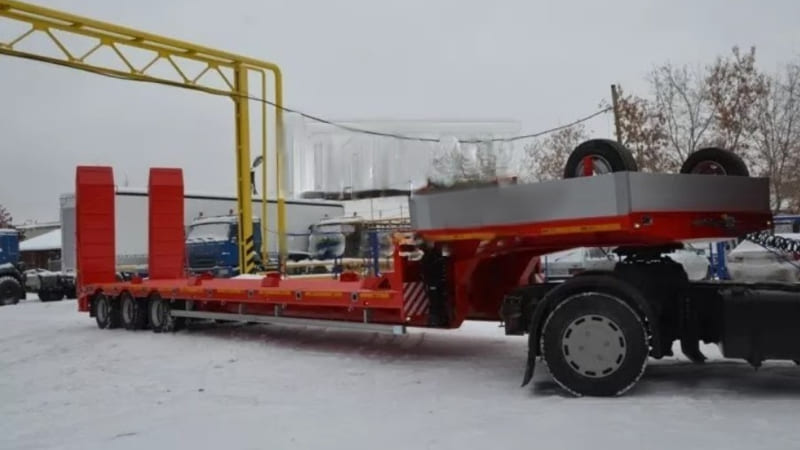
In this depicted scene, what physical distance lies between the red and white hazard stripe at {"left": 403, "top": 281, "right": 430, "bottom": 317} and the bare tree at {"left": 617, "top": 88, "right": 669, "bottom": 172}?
21037 mm

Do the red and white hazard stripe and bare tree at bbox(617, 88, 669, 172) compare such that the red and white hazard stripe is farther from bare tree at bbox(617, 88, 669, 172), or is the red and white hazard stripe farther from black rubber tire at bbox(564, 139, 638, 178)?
bare tree at bbox(617, 88, 669, 172)

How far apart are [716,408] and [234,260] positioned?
56.6 ft

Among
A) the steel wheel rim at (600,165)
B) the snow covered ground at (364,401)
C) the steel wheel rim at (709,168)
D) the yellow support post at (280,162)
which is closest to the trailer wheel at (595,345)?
the snow covered ground at (364,401)

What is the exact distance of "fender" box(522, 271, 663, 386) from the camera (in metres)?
6.09

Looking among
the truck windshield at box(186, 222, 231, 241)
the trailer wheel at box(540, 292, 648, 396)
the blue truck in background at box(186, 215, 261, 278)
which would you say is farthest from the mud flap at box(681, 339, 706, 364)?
the truck windshield at box(186, 222, 231, 241)

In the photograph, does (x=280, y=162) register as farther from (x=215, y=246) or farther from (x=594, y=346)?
(x=215, y=246)

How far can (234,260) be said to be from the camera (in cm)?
2131

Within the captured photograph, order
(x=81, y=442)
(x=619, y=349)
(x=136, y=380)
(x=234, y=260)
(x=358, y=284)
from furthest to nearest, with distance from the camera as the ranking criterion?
(x=234, y=260) < (x=358, y=284) < (x=136, y=380) < (x=619, y=349) < (x=81, y=442)

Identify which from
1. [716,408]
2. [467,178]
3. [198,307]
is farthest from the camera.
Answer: [198,307]

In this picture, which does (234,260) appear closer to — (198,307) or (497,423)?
(198,307)

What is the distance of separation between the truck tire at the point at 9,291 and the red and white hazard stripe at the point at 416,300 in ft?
61.7

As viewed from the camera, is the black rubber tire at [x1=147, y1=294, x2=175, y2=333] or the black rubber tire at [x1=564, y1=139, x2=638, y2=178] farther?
the black rubber tire at [x1=147, y1=294, x2=175, y2=333]

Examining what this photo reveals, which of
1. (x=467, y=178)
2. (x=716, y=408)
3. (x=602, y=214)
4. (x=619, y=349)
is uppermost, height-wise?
(x=467, y=178)

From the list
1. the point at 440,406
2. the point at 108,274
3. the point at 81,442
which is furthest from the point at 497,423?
the point at 108,274
